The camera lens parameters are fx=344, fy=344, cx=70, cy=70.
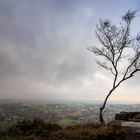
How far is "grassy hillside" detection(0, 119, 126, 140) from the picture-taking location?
20.1 metres

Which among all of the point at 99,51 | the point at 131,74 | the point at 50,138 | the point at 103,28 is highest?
the point at 103,28

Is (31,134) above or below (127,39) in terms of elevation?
below

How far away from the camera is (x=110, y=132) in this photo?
20156mm

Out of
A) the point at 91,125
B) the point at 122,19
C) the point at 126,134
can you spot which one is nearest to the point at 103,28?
the point at 122,19

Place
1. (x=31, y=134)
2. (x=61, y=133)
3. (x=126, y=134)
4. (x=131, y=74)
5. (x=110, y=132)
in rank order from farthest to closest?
(x=131, y=74) → (x=31, y=134) → (x=61, y=133) → (x=110, y=132) → (x=126, y=134)

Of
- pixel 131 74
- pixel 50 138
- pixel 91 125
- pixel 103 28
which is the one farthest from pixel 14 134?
pixel 103 28

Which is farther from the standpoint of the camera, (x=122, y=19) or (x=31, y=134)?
(x=122, y=19)

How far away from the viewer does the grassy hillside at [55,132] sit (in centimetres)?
2014

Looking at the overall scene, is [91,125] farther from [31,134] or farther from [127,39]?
[127,39]

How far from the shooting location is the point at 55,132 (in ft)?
73.6

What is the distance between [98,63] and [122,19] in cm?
491

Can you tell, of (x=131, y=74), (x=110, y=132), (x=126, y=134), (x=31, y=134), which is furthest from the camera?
(x=131, y=74)

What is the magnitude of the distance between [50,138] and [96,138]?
9.76 ft

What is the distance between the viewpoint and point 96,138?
66.2 ft
